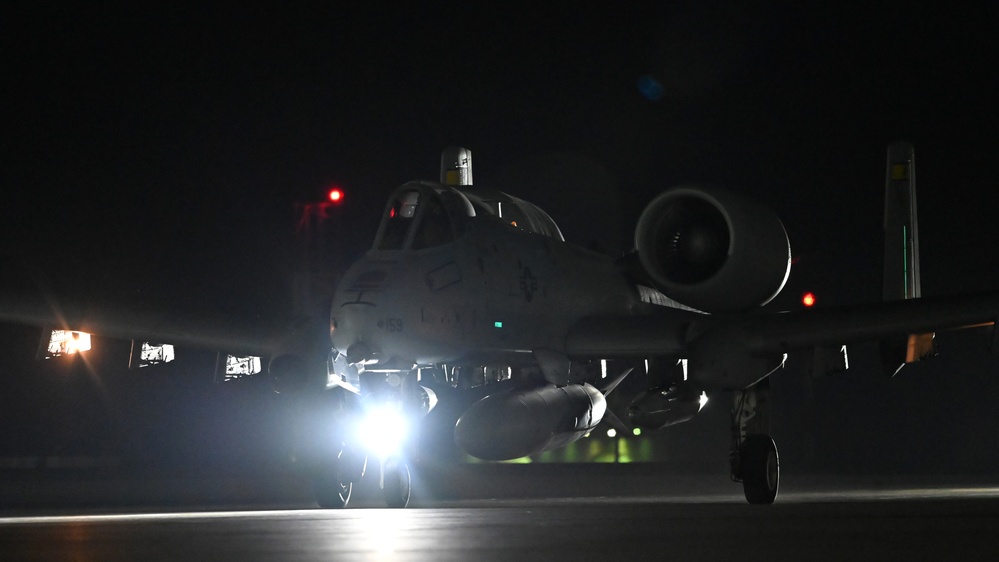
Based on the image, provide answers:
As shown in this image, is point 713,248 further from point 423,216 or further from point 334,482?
point 334,482

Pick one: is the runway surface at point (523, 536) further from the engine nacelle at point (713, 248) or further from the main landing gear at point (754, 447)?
the engine nacelle at point (713, 248)

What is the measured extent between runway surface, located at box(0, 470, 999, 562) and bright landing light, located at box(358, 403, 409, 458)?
2.01 metres

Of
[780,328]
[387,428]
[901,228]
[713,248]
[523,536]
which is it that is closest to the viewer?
[523,536]

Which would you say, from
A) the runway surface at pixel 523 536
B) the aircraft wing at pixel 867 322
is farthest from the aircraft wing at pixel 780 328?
the runway surface at pixel 523 536

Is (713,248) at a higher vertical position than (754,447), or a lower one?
higher

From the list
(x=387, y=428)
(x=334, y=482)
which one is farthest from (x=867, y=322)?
(x=334, y=482)

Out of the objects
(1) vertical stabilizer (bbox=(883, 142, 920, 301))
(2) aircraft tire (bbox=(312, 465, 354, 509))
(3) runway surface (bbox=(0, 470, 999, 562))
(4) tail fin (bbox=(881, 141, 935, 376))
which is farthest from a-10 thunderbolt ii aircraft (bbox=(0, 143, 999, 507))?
(1) vertical stabilizer (bbox=(883, 142, 920, 301))

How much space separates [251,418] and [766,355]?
2289 centimetres

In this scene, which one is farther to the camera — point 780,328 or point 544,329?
point 544,329

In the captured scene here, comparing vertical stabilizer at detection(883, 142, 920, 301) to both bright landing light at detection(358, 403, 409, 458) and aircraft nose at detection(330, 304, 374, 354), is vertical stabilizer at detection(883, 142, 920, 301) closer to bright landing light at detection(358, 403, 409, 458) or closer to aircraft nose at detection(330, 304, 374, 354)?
bright landing light at detection(358, 403, 409, 458)

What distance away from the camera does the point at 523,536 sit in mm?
9688

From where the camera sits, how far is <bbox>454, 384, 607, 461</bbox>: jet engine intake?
1609cm

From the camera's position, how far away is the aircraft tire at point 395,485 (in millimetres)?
16391

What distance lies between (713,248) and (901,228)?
4.81m
